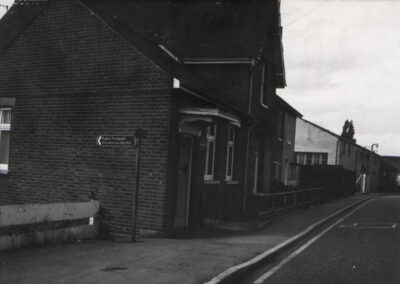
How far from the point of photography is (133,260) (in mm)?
8219

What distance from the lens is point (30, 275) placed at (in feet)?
22.9

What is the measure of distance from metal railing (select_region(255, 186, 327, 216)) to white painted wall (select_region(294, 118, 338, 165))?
67.6 feet

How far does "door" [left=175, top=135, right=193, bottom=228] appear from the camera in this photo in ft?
41.7

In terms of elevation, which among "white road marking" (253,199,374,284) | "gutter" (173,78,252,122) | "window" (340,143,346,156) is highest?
"window" (340,143,346,156)

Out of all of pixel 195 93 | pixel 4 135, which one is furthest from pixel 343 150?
pixel 4 135

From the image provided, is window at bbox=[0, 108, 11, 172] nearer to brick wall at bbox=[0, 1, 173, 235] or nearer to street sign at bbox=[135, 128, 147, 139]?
brick wall at bbox=[0, 1, 173, 235]

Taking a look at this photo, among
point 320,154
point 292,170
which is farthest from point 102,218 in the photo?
point 320,154

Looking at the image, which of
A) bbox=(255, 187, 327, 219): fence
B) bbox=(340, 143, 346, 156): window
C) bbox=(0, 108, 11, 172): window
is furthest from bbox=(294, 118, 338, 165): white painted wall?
bbox=(0, 108, 11, 172): window

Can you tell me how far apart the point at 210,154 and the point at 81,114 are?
4.16 meters

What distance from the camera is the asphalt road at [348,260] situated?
7738mm

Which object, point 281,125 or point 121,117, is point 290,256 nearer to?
point 121,117

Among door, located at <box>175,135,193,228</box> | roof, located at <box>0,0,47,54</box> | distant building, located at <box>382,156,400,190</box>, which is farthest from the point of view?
distant building, located at <box>382,156,400,190</box>

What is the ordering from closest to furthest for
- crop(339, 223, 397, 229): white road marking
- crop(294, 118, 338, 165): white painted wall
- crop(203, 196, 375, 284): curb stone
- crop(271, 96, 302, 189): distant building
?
crop(203, 196, 375, 284): curb stone → crop(339, 223, 397, 229): white road marking → crop(271, 96, 302, 189): distant building → crop(294, 118, 338, 165): white painted wall

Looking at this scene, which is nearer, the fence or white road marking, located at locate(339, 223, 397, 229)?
white road marking, located at locate(339, 223, 397, 229)
